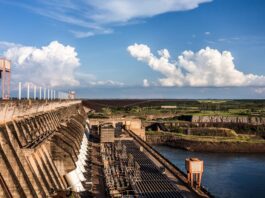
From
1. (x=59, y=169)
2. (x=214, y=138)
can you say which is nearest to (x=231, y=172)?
(x=214, y=138)

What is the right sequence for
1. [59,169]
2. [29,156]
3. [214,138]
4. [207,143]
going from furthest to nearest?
[214,138], [207,143], [59,169], [29,156]

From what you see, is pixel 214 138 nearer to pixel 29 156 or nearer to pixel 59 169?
pixel 59 169

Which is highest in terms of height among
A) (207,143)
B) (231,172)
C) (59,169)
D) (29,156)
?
(29,156)

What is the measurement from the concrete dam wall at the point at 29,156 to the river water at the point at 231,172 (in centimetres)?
2090

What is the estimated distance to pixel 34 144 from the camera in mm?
22141

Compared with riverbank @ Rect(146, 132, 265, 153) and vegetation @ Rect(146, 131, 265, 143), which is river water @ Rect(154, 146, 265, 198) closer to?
riverbank @ Rect(146, 132, 265, 153)

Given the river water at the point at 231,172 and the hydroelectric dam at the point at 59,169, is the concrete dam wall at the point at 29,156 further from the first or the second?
the river water at the point at 231,172

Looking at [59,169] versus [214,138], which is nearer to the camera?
[59,169]

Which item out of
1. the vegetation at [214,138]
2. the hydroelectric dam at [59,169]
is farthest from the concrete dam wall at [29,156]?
the vegetation at [214,138]

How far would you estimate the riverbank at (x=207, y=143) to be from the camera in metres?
81.7

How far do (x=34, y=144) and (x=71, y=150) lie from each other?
665cm

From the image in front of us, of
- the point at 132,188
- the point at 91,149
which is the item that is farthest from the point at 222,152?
the point at 132,188

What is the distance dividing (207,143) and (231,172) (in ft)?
91.7

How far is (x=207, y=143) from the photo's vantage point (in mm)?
83812
